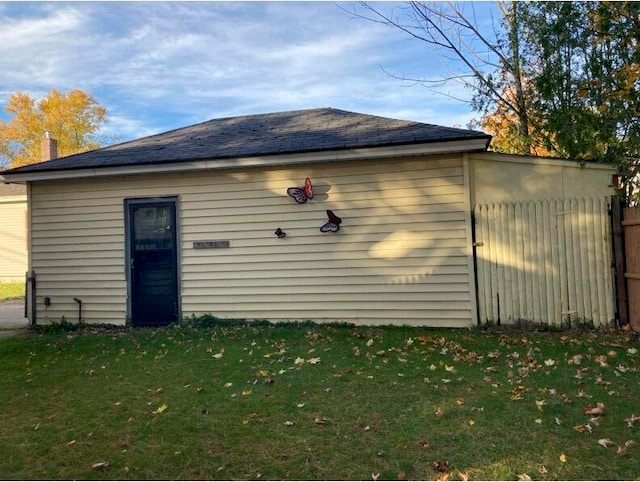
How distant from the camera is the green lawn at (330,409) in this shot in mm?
3086

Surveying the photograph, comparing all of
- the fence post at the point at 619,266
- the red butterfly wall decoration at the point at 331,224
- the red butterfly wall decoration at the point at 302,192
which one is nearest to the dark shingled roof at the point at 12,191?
the red butterfly wall decoration at the point at 302,192

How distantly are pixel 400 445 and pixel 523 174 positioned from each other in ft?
16.6

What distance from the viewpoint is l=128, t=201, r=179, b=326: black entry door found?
8125mm

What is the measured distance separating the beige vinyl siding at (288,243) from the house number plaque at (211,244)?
0.07m

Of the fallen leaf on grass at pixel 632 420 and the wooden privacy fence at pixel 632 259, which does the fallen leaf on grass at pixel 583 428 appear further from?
the wooden privacy fence at pixel 632 259

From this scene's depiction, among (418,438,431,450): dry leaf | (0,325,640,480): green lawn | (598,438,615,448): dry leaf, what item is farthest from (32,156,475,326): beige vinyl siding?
(418,438,431,450): dry leaf

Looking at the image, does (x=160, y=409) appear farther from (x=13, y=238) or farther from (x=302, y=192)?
(x=13, y=238)

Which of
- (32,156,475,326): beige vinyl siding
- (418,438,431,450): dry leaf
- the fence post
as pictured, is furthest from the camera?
(32,156,475,326): beige vinyl siding

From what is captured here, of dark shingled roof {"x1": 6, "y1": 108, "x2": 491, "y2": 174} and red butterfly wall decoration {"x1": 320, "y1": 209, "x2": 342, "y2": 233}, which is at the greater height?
dark shingled roof {"x1": 6, "y1": 108, "x2": 491, "y2": 174}

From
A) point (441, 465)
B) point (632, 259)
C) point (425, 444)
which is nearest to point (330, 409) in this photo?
point (425, 444)

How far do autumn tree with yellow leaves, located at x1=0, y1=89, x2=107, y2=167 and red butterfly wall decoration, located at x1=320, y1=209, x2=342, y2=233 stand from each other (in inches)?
988

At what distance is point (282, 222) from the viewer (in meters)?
7.75

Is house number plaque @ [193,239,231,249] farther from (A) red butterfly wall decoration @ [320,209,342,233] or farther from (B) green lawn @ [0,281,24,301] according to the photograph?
(B) green lawn @ [0,281,24,301]

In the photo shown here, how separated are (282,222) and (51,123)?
2633 cm
